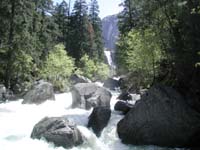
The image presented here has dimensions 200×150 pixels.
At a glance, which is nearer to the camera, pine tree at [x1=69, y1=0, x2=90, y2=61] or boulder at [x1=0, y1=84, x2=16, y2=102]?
boulder at [x1=0, y1=84, x2=16, y2=102]

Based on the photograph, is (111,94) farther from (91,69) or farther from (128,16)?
(91,69)

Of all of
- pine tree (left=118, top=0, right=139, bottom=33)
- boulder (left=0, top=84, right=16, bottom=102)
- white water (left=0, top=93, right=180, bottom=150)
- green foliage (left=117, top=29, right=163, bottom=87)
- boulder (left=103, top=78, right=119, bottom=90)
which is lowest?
boulder (left=103, top=78, right=119, bottom=90)

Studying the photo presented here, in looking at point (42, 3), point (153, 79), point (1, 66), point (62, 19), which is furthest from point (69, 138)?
point (62, 19)

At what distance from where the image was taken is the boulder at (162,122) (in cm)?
1862

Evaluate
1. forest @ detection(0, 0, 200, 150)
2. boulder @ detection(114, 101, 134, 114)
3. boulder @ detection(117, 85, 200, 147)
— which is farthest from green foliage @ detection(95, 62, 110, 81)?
boulder @ detection(117, 85, 200, 147)

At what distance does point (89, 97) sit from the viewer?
26453mm

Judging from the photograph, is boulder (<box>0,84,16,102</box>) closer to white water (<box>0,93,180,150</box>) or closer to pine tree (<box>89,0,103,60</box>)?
white water (<box>0,93,180,150</box>)

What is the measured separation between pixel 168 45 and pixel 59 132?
40.4ft

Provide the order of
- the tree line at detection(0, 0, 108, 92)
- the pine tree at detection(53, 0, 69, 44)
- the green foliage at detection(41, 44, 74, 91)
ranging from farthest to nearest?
the pine tree at detection(53, 0, 69, 44)
the green foliage at detection(41, 44, 74, 91)
the tree line at detection(0, 0, 108, 92)

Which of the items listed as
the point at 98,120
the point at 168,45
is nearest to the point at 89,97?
the point at 98,120

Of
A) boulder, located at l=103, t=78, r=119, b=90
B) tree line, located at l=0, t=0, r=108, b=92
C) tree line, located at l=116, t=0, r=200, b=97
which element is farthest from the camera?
boulder, located at l=103, t=78, r=119, b=90

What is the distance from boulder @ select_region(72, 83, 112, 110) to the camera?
2606 centimetres

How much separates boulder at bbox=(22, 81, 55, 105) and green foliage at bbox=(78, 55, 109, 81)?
2084 cm

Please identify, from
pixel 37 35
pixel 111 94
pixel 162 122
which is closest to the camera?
pixel 162 122
